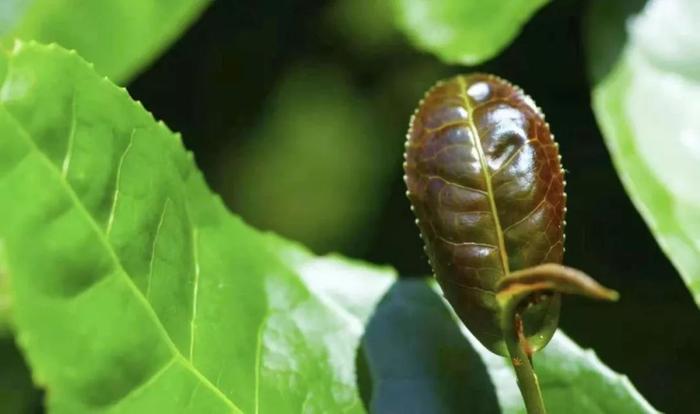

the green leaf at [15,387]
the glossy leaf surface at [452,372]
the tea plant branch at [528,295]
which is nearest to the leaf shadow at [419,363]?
the glossy leaf surface at [452,372]

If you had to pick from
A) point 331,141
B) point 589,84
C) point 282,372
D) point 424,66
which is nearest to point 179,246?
point 282,372

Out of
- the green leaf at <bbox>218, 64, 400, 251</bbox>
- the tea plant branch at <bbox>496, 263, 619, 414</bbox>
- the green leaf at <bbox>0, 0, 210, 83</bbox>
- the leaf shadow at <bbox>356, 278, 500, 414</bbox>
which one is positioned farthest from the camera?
the green leaf at <bbox>218, 64, 400, 251</bbox>

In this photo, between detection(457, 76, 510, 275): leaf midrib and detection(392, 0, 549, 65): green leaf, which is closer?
detection(457, 76, 510, 275): leaf midrib

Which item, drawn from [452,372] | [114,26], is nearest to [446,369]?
[452,372]

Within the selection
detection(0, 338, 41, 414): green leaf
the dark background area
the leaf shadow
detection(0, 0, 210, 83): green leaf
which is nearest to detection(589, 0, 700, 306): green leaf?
the dark background area

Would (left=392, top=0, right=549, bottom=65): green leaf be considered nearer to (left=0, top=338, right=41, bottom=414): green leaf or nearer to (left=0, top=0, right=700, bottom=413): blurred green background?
(left=0, top=0, right=700, bottom=413): blurred green background

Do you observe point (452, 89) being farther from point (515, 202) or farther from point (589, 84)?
point (589, 84)

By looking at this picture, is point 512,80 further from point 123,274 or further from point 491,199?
point 123,274
